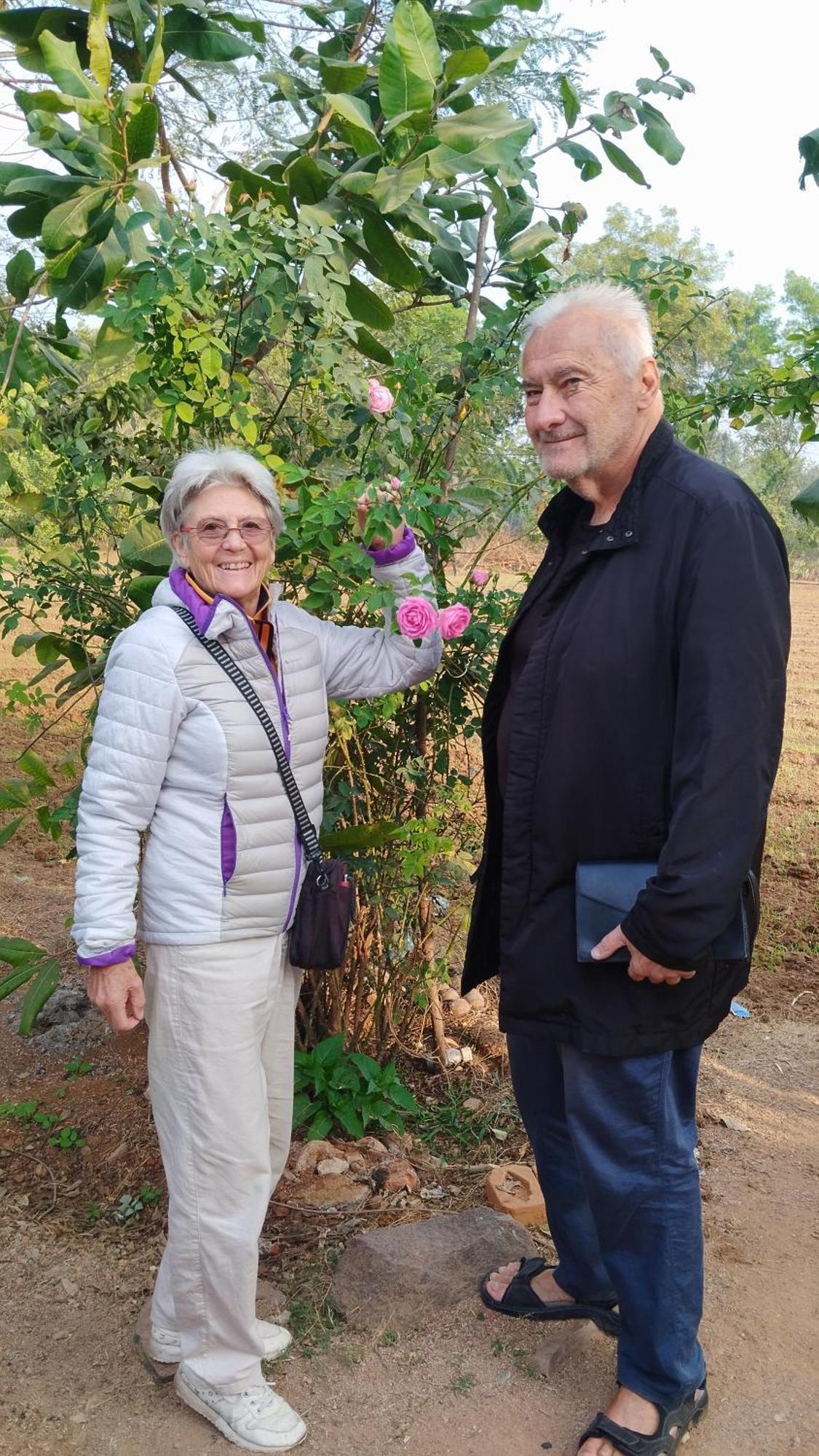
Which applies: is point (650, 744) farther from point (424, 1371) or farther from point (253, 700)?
A: point (424, 1371)

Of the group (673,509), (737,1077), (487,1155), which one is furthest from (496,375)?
(737,1077)

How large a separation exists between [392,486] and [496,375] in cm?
68

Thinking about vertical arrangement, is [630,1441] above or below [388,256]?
below

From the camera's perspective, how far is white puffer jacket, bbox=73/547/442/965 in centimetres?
213

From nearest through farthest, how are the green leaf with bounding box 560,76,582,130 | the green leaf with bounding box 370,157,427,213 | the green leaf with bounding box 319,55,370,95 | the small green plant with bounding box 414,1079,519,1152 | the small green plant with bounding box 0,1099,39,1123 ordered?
the green leaf with bounding box 370,157,427,213 → the green leaf with bounding box 319,55,370,95 → the green leaf with bounding box 560,76,582,130 → the small green plant with bounding box 414,1079,519,1152 → the small green plant with bounding box 0,1099,39,1123

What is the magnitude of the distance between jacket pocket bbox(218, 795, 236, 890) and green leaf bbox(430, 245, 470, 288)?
1.81 meters

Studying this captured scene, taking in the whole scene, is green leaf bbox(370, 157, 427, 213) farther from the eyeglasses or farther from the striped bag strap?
the striped bag strap

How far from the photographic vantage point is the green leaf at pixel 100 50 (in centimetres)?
249

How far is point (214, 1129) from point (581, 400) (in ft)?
4.93

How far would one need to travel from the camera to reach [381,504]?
2.38 meters

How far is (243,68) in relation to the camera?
4.69 metres

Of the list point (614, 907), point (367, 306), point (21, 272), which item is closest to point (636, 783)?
point (614, 907)

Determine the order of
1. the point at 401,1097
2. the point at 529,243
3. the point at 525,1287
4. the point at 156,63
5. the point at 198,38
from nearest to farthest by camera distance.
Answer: the point at 156,63
the point at 525,1287
the point at 198,38
the point at 529,243
the point at 401,1097

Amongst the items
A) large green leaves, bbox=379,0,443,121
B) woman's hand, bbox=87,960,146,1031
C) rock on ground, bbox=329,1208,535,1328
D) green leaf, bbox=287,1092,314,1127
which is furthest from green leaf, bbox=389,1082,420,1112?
large green leaves, bbox=379,0,443,121
